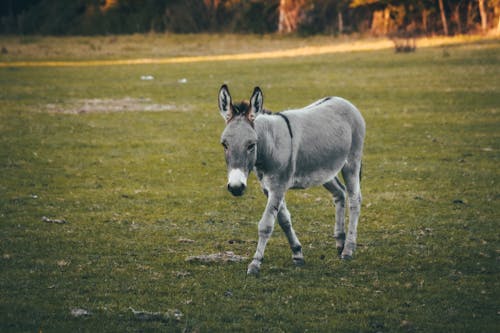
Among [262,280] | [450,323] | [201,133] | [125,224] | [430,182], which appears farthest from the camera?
[201,133]

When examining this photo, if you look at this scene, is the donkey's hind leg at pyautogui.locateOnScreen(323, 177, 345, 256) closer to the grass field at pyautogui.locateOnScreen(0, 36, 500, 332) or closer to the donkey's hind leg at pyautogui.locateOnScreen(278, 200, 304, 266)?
the grass field at pyautogui.locateOnScreen(0, 36, 500, 332)

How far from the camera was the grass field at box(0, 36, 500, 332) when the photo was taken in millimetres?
7223

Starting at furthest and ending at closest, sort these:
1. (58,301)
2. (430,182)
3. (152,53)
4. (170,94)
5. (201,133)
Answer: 1. (152,53)
2. (170,94)
3. (201,133)
4. (430,182)
5. (58,301)

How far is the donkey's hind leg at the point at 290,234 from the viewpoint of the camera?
8.55 metres

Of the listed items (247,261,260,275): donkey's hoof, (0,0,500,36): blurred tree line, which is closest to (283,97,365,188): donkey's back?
(247,261,260,275): donkey's hoof

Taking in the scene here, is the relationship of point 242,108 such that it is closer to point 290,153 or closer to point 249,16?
point 290,153

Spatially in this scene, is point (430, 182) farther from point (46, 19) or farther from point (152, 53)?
point (46, 19)

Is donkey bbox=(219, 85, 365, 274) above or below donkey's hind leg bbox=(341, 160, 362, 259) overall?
above

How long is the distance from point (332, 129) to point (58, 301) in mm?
4015

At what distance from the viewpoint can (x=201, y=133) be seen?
64.6ft

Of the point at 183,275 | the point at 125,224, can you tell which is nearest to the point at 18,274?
the point at 183,275

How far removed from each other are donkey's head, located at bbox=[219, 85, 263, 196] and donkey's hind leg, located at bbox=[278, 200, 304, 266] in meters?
0.88

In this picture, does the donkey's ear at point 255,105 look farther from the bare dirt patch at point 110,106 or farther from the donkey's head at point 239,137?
the bare dirt patch at point 110,106

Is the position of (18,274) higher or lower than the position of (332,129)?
lower
